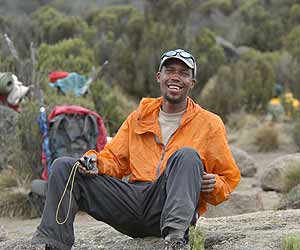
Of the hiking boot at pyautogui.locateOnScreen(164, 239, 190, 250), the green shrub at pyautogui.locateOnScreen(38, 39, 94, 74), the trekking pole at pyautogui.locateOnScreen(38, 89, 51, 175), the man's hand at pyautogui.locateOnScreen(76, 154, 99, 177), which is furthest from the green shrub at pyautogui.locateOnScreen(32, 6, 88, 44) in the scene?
the hiking boot at pyautogui.locateOnScreen(164, 239, 190, 250)

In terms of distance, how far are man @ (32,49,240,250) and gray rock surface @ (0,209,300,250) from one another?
17 cm

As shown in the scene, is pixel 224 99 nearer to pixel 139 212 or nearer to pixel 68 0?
pixel 139 212

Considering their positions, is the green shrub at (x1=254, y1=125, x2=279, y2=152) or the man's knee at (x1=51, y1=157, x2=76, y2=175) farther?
the green shrub at (x1=254, y1=125, x2=279, y2=152)

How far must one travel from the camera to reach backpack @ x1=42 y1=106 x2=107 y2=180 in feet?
29.9

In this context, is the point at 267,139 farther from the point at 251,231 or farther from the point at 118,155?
the point at 118,155

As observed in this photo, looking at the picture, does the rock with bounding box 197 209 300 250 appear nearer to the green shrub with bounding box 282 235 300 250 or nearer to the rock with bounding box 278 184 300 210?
the green shrub with bounding box 282 235 300 250

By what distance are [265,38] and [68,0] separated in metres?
17.0

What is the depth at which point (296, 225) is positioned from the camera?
4.93 meters

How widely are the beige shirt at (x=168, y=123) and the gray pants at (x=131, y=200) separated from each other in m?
0.32

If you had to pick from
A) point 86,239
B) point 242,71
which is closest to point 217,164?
point 86,239

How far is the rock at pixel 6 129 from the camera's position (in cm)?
1092

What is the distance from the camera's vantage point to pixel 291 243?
157 inches

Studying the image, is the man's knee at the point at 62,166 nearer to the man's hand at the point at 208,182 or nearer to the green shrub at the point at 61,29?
the man's hand at the point at 208,182

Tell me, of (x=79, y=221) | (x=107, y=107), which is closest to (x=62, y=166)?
(x=79, y=221)
